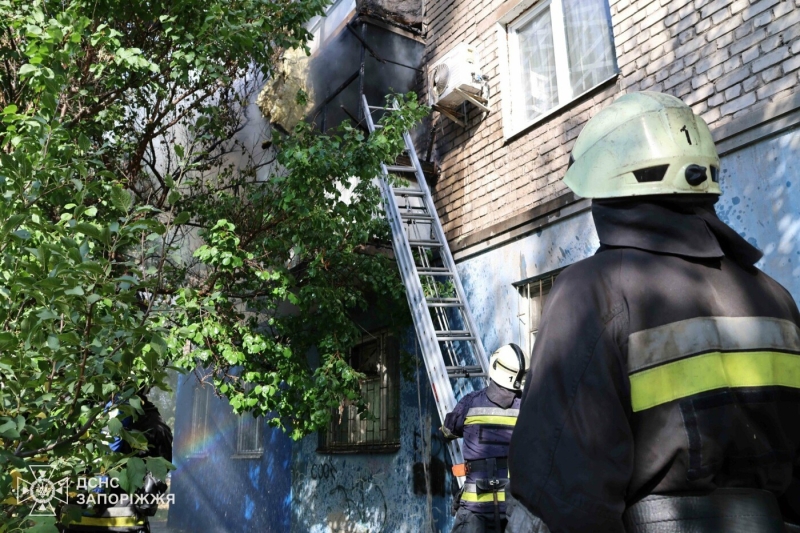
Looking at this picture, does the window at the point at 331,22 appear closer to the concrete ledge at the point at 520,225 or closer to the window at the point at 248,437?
the concrete ledge at the point at 520,225

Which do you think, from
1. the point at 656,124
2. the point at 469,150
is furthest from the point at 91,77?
the point at 656,124

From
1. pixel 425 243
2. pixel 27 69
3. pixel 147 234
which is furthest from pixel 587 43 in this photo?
pixel 27 69

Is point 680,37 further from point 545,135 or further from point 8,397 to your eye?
point 8,397

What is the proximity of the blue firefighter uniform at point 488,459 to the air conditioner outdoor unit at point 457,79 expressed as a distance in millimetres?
3505

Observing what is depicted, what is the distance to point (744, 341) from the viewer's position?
4.25ft

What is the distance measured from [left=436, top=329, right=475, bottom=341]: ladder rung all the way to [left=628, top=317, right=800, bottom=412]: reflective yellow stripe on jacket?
15.0 feet

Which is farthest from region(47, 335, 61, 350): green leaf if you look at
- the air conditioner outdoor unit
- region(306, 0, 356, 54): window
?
region(306, 0, 356, 54): window

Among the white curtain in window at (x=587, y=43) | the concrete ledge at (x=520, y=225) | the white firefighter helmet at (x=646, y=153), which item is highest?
the white curtain in window at (x=587, y=43)

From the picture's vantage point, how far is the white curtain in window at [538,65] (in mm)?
6371

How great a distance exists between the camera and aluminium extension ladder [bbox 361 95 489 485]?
5758mm

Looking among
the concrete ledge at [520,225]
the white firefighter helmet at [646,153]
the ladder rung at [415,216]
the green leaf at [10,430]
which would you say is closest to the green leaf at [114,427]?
the green leaf at [10,430]

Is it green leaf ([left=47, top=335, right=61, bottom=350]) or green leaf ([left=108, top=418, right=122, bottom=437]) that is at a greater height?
green leaf ([left=47, top=335, right=61, bottom=350])

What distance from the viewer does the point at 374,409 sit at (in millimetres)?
8031

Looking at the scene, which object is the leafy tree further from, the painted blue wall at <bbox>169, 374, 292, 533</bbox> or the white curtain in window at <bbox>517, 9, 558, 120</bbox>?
the painted blue wall at <bbox>169, 374, 292, 533</bbox>
